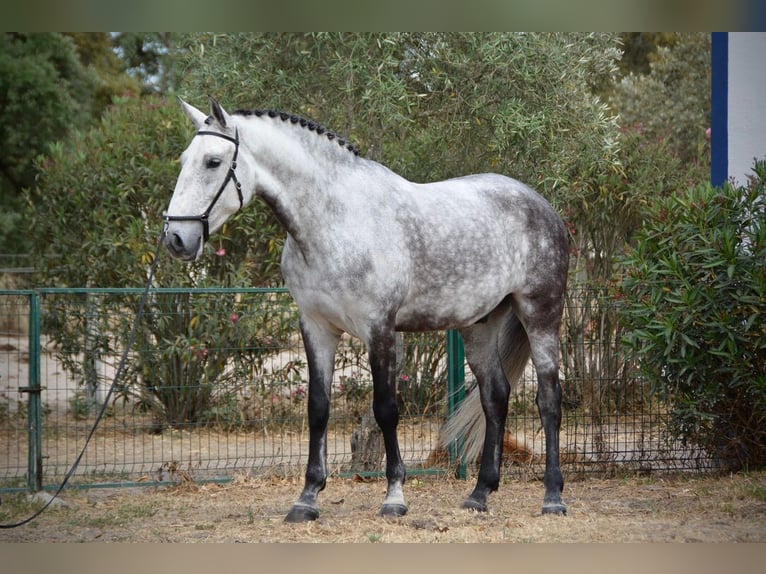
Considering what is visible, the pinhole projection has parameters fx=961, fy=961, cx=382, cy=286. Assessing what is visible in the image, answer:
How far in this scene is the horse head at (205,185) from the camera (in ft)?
15.5

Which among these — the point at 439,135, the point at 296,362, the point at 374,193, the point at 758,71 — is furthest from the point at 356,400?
the point at 758,71

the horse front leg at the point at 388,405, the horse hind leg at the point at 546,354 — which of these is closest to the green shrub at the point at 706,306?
the horse hind leg at the point at 546,354

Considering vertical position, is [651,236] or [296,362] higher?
[651,236]

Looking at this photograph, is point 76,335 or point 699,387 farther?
point 76,335

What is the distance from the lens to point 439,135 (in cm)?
715

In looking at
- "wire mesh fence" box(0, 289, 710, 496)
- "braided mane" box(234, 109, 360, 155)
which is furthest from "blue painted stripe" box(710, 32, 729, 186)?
"braided mane" box(234, 109, 360, 155)

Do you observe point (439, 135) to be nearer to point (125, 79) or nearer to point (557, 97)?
point (557, 97)

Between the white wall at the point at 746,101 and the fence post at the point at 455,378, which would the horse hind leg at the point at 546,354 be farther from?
the white wall at the point at 746,101

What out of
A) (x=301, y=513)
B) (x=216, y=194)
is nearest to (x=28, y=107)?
(x=216, y=194)

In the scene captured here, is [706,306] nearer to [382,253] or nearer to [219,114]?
[382,253]

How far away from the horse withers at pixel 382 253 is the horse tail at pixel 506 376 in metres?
0.12

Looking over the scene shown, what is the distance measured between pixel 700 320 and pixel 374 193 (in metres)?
2.39

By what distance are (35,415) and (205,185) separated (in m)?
2.57

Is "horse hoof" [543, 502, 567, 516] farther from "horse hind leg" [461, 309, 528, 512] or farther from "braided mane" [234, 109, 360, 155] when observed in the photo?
"braided mane" [234, 109, 360, 155]
